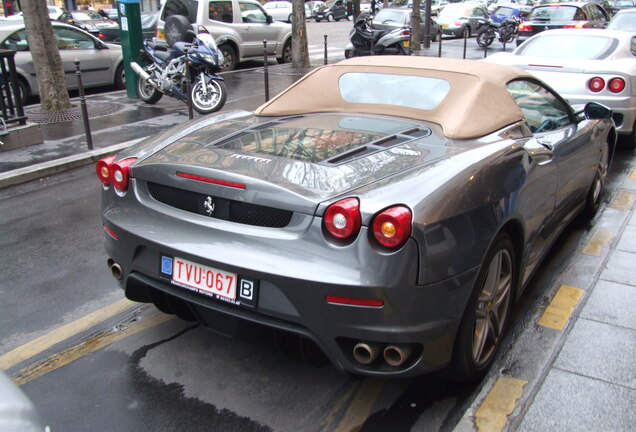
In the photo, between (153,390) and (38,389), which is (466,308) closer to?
(153,390)

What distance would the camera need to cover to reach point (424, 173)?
268 cm

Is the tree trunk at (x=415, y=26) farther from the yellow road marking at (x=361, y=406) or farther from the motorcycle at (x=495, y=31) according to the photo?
the yellow road marking at (x=361, y=406)

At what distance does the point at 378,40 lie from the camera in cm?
1664

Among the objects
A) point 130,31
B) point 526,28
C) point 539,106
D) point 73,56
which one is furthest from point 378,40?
point 539,106

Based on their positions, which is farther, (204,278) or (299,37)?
(299,37)

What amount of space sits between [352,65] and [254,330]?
7.11ft

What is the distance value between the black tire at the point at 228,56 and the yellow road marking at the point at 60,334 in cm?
1230

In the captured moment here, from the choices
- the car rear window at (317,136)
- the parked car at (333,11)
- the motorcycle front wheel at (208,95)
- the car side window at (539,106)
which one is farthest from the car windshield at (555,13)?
the parked car at (333,11)

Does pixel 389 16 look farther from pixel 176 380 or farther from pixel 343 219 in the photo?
pixel 343 219

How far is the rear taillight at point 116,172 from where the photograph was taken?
3.11m

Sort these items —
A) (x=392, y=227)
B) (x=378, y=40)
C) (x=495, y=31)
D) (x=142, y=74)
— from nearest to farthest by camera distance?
(x=392, y=227), (x=142, y=74), (x=378, y=40), (x=495, y=31)

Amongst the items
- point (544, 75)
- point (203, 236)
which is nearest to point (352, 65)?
point (203, 236)

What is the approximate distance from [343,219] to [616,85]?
19.7 feet

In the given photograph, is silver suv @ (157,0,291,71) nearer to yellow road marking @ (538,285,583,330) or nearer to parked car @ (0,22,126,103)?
parked car @ (0,22,126,103)
